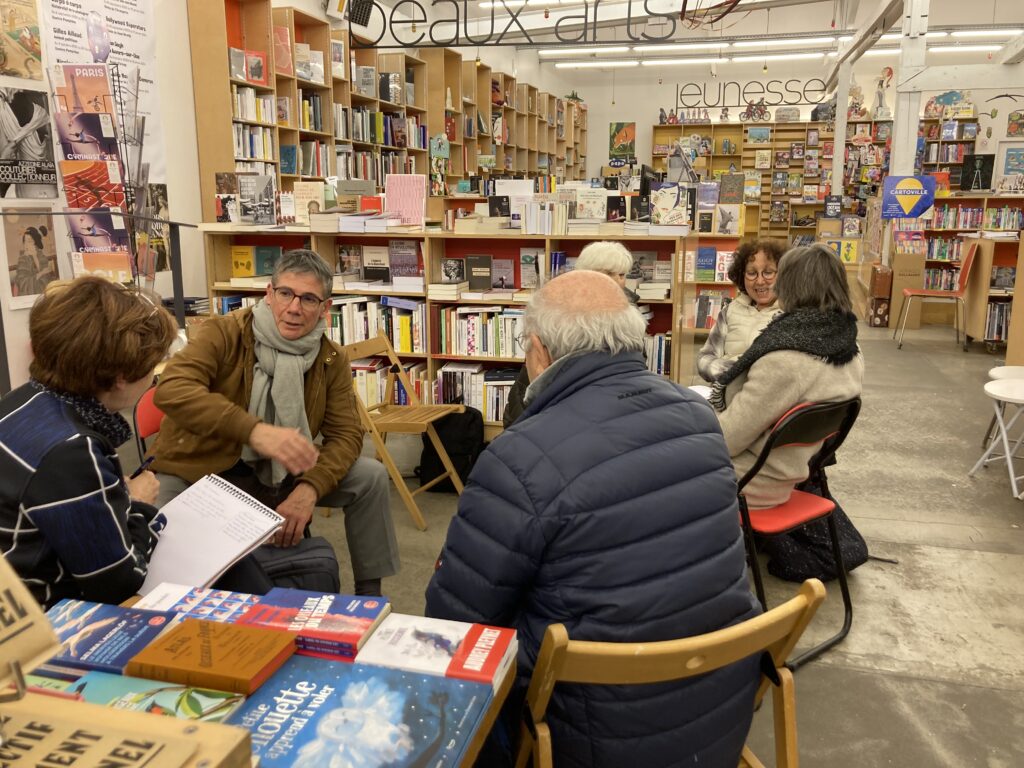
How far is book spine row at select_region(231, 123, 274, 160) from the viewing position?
596 cm

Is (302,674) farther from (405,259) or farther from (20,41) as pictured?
(20,41)

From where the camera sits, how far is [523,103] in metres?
12.5

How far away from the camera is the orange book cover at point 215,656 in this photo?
108 cm

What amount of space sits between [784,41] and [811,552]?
512 inches

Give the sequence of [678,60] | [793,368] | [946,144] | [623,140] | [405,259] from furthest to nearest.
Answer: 1. [623,140]
2. [678,60]
3. [946,144]
4. [405,259]
5. [793,368]

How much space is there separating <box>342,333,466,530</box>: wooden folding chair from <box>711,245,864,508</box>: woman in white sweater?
1594 mm

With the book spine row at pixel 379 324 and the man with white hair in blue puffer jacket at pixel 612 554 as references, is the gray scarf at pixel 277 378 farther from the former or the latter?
the book spine row at pixel 379 324

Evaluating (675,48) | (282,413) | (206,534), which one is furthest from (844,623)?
(675,48)

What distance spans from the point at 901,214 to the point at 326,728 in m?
7.88

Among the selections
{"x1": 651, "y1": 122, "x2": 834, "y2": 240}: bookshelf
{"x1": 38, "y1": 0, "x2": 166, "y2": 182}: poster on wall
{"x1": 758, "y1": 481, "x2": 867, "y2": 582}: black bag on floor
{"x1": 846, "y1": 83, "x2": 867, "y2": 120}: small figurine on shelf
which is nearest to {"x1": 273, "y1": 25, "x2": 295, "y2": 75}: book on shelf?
{"x1": 38, "y1": 0, "x2": 166, "y2": 182}: poster on wall

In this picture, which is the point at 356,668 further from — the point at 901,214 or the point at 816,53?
the point at 816,53

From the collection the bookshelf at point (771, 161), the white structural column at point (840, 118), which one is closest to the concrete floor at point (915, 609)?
the white structural column at point (840, 118)

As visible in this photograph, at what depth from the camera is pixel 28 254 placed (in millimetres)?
4383

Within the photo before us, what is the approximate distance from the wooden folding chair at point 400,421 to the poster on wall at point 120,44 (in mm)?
2405
